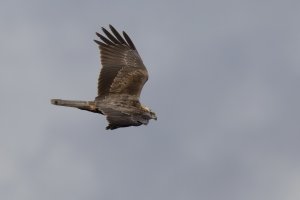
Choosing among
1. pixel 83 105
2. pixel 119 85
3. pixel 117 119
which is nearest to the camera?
pixel 117 119

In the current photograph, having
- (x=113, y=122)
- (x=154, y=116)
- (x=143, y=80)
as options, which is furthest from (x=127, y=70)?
(x=113, y=122)

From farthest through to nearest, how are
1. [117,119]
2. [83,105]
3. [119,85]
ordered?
[119,85], [83,105], [117,119]

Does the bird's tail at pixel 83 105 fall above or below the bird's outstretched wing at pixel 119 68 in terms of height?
below

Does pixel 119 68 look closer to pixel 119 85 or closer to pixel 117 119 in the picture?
A: pixel 119 85

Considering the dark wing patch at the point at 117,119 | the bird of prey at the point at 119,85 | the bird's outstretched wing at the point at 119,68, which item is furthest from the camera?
the bird's outstretched wing at the point at 119,68

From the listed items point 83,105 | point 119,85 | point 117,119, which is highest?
point 119,85

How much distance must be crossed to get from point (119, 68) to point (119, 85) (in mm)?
890

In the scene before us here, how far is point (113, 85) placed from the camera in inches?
1017

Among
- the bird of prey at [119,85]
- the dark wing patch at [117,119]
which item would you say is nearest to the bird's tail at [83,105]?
the bird of prey at [119,85]

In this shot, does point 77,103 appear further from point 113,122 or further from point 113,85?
point 113,122

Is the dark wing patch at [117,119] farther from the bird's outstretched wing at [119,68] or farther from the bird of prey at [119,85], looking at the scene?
the bird's outstretched wing at [119,68]

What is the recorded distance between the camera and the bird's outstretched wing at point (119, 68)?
1016 inches

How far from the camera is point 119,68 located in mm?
26578

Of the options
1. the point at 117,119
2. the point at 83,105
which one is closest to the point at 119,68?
the point at 83,105
